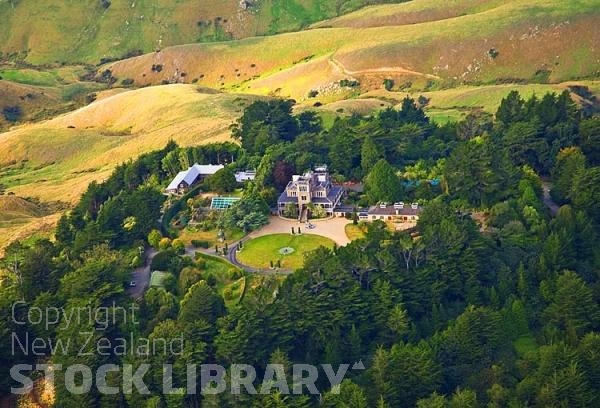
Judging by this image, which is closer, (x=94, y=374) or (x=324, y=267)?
(x=94, y=374)

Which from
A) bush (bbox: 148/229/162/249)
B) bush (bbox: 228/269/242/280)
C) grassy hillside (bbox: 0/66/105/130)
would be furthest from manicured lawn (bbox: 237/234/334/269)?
grassy hillside (bbox: 0/66/105/130)

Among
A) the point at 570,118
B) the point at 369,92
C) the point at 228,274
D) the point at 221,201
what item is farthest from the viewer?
the point at 369,92

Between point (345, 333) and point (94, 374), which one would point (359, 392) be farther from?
point (94, 374)

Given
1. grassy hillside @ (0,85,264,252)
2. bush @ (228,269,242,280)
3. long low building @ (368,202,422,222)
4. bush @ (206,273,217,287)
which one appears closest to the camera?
bush @ (206,273,217,287)

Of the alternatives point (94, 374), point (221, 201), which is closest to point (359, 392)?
point (94, 374)

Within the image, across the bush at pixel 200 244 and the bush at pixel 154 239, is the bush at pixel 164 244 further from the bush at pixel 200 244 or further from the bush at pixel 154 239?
the bush at pixel 200 244

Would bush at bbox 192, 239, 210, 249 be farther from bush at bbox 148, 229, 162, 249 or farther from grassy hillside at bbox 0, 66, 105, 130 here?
grassy hillside at bbox 0, 66, 105, 130
